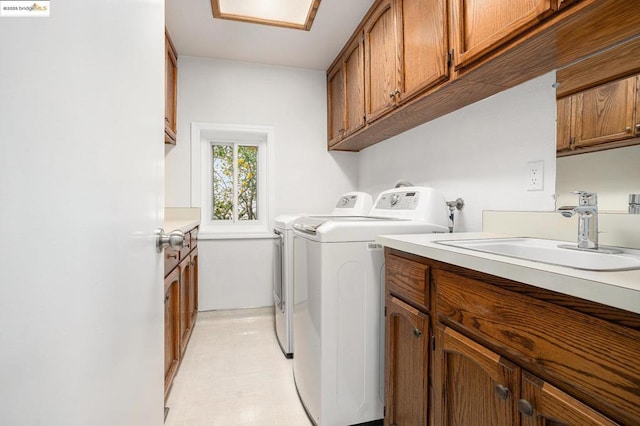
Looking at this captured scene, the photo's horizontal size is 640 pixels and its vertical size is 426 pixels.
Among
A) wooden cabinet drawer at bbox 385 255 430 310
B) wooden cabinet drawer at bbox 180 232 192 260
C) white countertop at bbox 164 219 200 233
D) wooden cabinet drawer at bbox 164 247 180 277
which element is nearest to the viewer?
wooden cabinet drawer at bbox 385 255 430 310

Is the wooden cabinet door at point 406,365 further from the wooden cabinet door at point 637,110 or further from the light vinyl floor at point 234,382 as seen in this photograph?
the wooden cabinet door at point 637,110

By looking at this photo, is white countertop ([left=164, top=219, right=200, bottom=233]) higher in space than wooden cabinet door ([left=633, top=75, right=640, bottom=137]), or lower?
lower

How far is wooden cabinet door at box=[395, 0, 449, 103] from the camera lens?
1.35m

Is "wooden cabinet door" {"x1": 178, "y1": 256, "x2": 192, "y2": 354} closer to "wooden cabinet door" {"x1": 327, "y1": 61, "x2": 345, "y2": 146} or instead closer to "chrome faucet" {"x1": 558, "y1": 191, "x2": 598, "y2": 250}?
"wooden cabinet door" {"x1": 327, "y1": 61, "x2": 345, "y2": 146}

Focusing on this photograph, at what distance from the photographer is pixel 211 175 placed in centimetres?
309

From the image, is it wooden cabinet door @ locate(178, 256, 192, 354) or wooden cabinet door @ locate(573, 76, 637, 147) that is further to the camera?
wooden cabinet door @ locate(178, 256, 192, 354)

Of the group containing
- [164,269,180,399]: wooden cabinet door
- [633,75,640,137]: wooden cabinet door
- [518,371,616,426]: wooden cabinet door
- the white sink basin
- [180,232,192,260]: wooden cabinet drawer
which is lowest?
[164,269,180,399]: wooden cabinet door

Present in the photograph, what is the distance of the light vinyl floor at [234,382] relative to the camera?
5.11 feet

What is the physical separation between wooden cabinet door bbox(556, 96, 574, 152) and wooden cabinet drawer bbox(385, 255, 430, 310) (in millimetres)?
734

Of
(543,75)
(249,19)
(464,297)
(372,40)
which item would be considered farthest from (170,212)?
(543,75)

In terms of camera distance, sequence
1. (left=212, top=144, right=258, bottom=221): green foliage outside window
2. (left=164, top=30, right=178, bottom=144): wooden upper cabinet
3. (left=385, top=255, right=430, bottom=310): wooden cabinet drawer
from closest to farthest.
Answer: (left=385, top=255, right=430, bottom=310): wooden cabinet drawer → (left=164, top=30, right=178, bottom=144): wooden upper cabinet → (left=212, top=144, right=258, bottom=221): green foliage outside window

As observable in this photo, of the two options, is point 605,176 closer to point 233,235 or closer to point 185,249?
point 185,249

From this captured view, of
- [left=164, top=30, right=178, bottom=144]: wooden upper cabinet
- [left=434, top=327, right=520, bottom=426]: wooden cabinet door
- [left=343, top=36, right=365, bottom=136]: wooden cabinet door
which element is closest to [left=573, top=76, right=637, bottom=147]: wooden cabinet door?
[left=434, top=327, right=520, bottom=426]: wooden cabinet door

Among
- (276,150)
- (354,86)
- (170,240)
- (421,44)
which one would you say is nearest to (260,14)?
(354,86)
